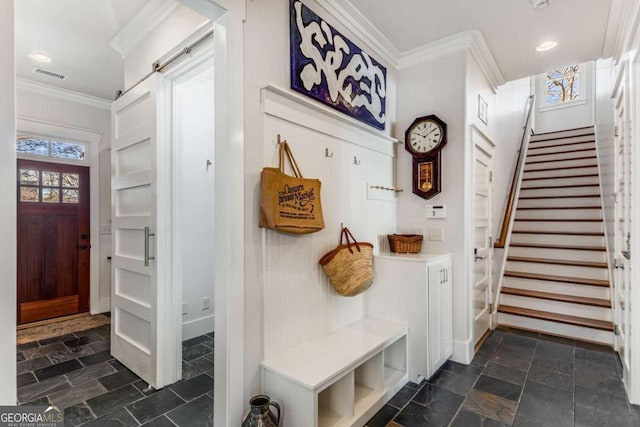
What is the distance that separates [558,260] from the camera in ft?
12.2

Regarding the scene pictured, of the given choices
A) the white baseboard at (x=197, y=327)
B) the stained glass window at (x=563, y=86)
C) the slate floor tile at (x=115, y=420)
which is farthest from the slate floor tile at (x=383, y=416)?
the stained glass window at (x=563, y=86)

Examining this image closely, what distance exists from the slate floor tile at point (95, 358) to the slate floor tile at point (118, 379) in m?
0.35

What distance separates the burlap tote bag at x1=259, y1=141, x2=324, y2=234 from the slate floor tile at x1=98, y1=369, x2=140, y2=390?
5.69 ft

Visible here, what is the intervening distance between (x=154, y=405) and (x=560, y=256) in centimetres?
446

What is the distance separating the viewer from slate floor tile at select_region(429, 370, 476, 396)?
2.24 metres

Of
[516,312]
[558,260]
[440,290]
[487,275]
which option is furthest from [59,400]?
[558,260]

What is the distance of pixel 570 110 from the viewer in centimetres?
670

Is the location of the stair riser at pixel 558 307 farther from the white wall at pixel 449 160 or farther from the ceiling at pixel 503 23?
the ceiling at pixel 503 23

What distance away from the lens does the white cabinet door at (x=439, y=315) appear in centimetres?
236

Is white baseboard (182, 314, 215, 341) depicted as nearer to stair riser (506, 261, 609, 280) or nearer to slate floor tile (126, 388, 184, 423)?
slate floor tile (126, 388, 184, 423)

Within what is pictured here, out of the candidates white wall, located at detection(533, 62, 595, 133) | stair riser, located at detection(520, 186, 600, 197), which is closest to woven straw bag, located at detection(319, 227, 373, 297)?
stair riser, located at detection(520, 186, 600, 197)

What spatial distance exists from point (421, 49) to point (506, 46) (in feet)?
2.56

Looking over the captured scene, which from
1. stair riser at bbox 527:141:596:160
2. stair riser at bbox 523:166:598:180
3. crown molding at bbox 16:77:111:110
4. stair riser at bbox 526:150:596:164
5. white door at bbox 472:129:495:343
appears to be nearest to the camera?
white door at bbox 472:129:495:343

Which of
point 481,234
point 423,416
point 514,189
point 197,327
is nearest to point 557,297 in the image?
point 481,234
